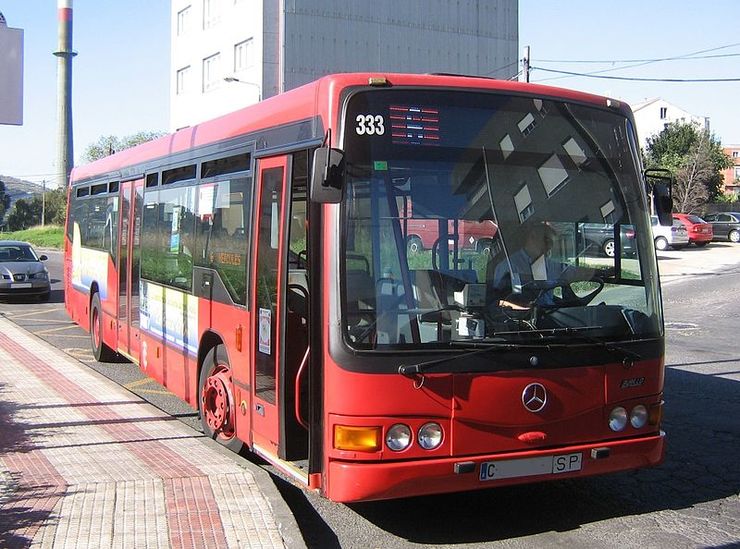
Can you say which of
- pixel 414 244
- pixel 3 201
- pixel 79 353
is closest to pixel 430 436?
pixel 414 244

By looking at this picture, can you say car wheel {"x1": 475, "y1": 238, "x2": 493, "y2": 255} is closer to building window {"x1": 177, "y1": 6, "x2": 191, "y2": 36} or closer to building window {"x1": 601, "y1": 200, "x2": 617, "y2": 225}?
building window {"x1": 601, "y1": 200, "x2": 617, "y2": 225}

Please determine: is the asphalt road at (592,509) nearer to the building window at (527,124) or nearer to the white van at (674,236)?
the building window at (527,124)

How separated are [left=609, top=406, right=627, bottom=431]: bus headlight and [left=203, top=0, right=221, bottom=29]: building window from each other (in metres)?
45.4

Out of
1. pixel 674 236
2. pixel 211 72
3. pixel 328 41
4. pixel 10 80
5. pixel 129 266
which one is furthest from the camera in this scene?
pixel 211 72

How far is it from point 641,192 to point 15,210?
11059cm

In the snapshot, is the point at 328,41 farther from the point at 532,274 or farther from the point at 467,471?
the point at 467,471

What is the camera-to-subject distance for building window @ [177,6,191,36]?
50.6 metres

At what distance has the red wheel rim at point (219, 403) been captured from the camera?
22.5ft

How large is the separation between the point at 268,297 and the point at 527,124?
2107 millimetres

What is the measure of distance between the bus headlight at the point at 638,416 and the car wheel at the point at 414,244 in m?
1.84

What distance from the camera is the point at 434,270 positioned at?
505cm

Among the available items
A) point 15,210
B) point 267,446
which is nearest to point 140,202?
point 267,446

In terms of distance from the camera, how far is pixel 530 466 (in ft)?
16.9

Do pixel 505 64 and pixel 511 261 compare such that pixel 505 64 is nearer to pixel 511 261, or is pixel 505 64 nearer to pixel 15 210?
pixel 511 261
